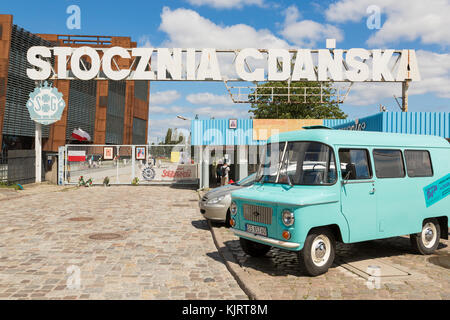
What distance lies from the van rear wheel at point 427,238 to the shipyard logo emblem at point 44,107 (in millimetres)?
22120

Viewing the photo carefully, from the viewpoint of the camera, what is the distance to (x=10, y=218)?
37.1 ft

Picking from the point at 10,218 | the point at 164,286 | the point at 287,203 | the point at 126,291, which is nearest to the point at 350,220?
the point at 287,203

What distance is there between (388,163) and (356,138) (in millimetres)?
902

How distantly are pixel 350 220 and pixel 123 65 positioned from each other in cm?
5115

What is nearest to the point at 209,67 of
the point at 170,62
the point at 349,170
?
the point at 170,62

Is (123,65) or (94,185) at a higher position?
(123,65)

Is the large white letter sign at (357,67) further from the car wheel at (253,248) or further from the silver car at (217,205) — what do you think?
the car wheel at (253,248)

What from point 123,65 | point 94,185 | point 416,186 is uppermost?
point 123,65

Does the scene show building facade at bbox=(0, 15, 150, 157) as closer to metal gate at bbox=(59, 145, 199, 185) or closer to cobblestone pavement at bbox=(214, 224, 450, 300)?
metal gate at bbox=(59, 145, 199, 185)

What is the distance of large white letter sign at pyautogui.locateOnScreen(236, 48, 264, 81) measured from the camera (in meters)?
23.1

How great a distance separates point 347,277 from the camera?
19.1ft

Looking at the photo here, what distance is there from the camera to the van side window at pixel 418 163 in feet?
23.4
